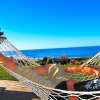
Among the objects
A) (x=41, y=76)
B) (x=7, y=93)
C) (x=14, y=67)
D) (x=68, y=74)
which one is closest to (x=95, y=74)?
(x=68, y=74)

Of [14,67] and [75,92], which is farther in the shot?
[14,67]

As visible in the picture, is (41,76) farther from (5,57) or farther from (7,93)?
(7,93)

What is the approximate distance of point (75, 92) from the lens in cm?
471

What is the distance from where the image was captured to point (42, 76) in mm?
5605

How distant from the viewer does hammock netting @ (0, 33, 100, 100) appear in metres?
4.80

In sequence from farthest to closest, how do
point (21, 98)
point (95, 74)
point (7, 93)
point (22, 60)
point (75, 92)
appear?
point (7, 93) < point (21, 98) < point (22, 60) < point (95, 74) < point (75, 92)

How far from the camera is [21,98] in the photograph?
686 cm

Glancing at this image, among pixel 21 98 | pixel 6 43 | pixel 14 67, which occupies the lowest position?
pixel 21 98

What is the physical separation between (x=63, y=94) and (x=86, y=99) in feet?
0.87

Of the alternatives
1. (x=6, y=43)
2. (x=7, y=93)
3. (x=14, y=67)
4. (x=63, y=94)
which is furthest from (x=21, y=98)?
(x=63, y=94)

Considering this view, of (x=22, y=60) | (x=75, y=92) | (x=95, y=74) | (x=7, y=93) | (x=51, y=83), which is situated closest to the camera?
(x=75, y=92)

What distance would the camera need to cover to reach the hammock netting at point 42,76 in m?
4.80

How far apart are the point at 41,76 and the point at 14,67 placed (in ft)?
1.35

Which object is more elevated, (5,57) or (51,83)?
(5,57)
